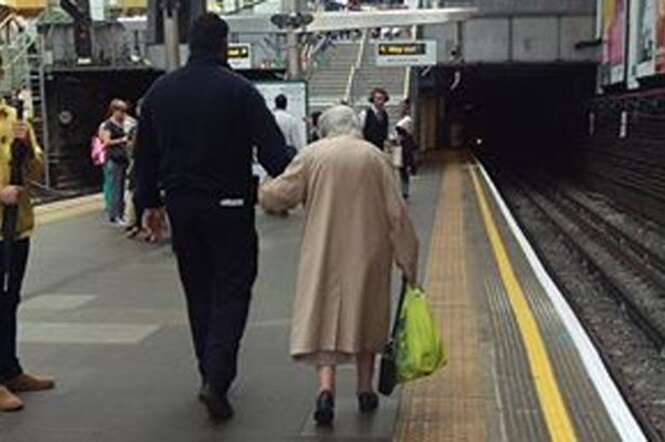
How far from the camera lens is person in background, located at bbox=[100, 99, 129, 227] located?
1495 centimetres

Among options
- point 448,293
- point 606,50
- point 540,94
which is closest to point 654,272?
point 448,293

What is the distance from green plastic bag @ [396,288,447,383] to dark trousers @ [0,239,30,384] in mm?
2078

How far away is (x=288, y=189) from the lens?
573cm

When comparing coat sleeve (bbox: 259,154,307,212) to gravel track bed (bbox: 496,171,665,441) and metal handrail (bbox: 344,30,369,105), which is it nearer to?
gravel track bed (bbox: 496,171,665,441)

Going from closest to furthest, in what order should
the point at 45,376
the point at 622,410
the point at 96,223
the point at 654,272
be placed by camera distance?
the point at 622,410 → the point at 45,376 → the point at 654,272 → the point at 96,223

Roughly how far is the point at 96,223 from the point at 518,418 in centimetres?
1065

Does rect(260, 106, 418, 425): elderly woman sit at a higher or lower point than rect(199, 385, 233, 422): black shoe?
higher

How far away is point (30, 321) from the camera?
28.2ft

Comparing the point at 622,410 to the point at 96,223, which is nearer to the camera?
the point at 622,410

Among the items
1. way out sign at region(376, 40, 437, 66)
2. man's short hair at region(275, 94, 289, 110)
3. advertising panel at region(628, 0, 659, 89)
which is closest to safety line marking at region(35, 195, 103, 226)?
man's short hair at region(275, 94, 289, 110)

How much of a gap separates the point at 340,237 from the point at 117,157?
383 inches

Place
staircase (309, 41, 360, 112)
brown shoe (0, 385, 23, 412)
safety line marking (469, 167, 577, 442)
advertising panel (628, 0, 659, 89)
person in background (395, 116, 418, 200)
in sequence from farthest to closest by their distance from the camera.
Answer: staircase (309, 41, 360, 112) < advertising panel (628, 0, 659, 89) < person in background (395, 116, 418, 200) < brown shoe (0, 385, 23, 412) < safety line marking (469, 167, 577, 442)

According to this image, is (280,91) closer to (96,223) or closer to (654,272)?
(96,223)

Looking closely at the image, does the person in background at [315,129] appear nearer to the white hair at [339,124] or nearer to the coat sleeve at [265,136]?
the white hair at [339,124]
